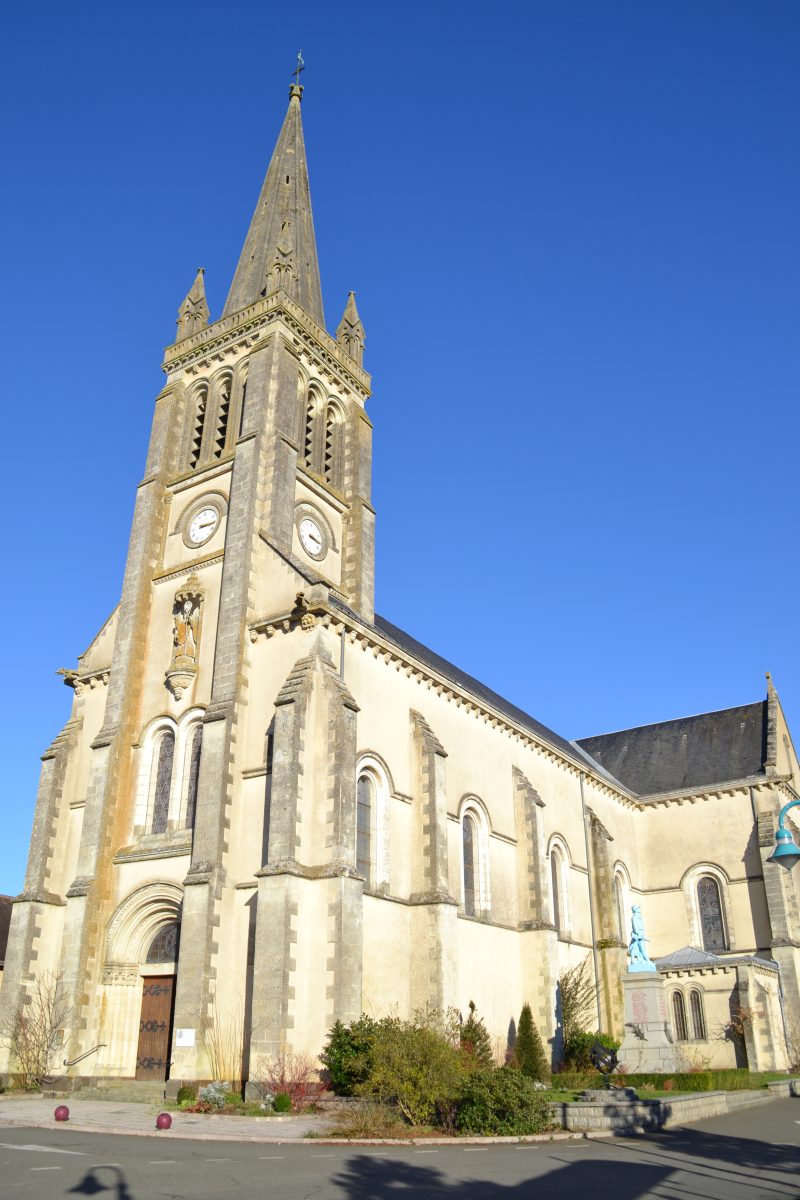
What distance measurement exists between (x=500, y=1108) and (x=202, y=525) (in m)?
17.6

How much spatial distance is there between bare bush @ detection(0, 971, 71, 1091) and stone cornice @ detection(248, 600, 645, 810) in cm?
967

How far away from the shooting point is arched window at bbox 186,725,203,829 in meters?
22.5

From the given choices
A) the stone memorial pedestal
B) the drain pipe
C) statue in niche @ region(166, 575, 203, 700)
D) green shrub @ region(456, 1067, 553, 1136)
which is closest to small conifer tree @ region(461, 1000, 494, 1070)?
the stone memorial pedestal

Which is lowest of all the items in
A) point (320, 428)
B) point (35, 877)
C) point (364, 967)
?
point (364, 967)

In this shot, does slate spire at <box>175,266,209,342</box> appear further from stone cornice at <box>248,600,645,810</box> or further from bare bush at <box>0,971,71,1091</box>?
bare bush at <box>0,971,71,1091</box>

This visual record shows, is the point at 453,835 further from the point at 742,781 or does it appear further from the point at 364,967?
the point at 742,781

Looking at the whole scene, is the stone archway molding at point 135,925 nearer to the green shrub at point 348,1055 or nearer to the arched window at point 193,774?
the arched window at point 193,774

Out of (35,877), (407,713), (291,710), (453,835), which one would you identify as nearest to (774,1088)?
(453,835)

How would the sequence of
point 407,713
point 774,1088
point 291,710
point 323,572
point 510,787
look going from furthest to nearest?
1. point 510,787
2. point 323,572
3. point 407,713
4. point 774,1088
5. point 291,710

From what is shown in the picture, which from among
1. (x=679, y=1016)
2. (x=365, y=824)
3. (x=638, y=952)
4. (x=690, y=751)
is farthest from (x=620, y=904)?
(x=365, y=824)

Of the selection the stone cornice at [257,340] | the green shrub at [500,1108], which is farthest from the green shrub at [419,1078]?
the stone cornice at [257,340]

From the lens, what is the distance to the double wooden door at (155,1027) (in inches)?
842

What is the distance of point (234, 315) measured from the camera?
29.8m

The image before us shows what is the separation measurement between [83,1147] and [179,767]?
11.4m
